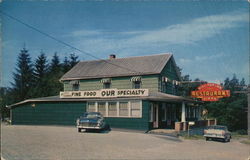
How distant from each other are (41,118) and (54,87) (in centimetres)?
1893

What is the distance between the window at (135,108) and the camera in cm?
2356

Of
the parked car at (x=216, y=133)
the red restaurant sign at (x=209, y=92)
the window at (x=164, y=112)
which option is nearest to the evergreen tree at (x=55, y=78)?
the window at (x=164, y=112)

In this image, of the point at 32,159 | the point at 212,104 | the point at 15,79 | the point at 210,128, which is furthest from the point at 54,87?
the point at 32,159

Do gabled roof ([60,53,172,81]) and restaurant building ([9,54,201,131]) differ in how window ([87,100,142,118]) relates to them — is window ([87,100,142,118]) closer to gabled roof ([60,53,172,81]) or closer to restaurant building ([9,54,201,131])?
restaurant building ([9,54,201,131])

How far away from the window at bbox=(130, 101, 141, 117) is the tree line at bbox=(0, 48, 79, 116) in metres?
23.7

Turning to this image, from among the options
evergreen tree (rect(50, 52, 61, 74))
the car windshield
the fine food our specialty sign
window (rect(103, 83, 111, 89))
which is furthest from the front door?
evergreen tree (rect(50, 52, 61, 74))

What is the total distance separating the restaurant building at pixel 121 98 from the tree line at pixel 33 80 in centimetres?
1388

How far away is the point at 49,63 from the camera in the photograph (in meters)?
60.6

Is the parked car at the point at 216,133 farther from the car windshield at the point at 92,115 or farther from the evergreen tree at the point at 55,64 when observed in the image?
the evergreen tree at the point at 55,64

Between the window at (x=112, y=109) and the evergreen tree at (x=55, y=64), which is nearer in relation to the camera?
the window at (x=112, y=109)

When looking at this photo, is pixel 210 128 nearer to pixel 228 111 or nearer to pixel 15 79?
pixel 228 111

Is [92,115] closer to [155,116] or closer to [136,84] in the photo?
[155,116]

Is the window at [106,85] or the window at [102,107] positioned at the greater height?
the window at [106,85]

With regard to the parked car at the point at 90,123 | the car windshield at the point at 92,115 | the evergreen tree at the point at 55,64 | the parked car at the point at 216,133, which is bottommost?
the parked car at the point at 216,133
